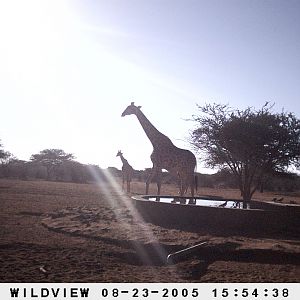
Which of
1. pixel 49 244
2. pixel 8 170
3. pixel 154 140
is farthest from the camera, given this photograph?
pixel 8 170

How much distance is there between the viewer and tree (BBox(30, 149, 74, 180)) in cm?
5472

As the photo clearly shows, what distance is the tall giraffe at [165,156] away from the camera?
36.5ft

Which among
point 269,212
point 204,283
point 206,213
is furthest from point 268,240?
point 204,283

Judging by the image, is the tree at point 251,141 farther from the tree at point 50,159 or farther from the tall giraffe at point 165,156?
the tree at point 50,159

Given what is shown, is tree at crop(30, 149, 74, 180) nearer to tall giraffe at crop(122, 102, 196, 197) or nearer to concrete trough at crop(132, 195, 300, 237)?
tall giraffe at crop(122, 102, 196, 197)

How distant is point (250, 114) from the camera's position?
15008mm

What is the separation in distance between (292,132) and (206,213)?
8.22 m

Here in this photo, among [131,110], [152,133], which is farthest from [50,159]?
[152,133]

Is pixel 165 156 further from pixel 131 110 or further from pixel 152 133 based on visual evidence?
pixel 131 110

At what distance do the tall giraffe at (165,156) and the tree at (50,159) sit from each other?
→ 44522mm

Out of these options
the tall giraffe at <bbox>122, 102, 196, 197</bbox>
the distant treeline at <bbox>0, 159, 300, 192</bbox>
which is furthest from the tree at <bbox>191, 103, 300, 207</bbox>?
the distant treeline at <bbox>0, 159, 300, 192</bbox>

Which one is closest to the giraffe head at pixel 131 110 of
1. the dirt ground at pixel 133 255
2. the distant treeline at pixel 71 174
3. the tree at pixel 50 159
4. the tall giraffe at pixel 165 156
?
the tall giraffe at pixel 165 156

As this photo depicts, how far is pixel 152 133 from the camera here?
1167 centimetres
